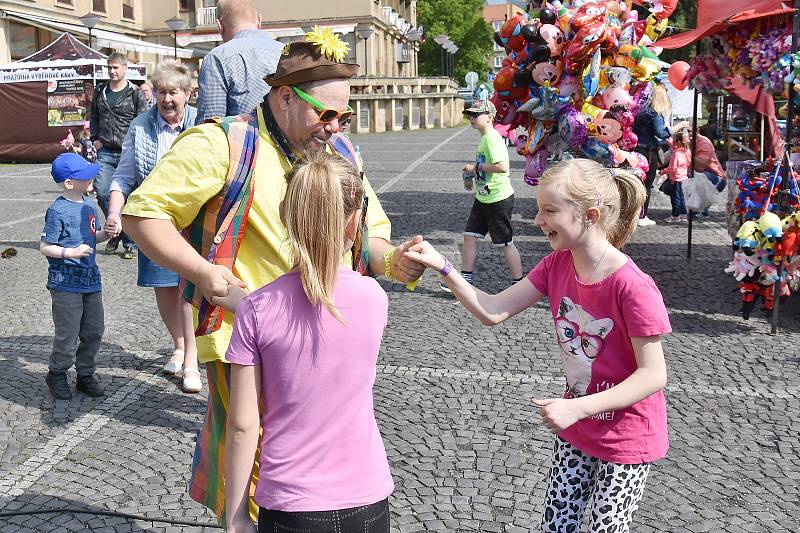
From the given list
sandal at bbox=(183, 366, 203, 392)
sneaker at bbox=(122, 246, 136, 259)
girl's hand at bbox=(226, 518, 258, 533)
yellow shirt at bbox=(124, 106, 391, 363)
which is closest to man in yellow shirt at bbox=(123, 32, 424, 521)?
yellow shirt at bbox=(124, 106, 391, 363)

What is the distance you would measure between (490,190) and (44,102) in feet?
Answer: 50.5

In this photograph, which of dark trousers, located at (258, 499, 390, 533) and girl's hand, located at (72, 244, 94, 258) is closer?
dark trousers, located at (258, 499, 390, 533)

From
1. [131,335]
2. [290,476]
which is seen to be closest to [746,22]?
[131,335]

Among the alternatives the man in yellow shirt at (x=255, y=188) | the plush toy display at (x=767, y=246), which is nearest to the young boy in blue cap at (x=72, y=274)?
the man in yellow shirt at (x=255, y=188)

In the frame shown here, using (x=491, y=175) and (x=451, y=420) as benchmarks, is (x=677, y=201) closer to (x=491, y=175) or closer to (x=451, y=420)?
(x=491, y=175)

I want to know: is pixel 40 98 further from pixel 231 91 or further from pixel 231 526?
pixel 231 526

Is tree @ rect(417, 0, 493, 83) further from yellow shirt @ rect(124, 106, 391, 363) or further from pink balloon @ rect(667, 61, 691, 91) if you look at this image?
yellow shirt @ rect(124, 106, 391, 363)

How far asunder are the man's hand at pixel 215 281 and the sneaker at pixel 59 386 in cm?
277

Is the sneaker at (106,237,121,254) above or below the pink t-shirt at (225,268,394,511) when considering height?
below

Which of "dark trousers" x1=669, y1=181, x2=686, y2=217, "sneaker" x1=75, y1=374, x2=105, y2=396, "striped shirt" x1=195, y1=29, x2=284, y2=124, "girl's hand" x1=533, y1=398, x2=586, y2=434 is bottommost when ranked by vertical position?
"sneaker" x1=75, y1=374, x2=105, y2=396

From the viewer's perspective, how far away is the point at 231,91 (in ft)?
13.4

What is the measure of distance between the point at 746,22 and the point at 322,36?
17.9 feet

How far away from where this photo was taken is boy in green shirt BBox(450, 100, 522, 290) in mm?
7059

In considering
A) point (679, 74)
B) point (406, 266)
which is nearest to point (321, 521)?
point (406, 266)
